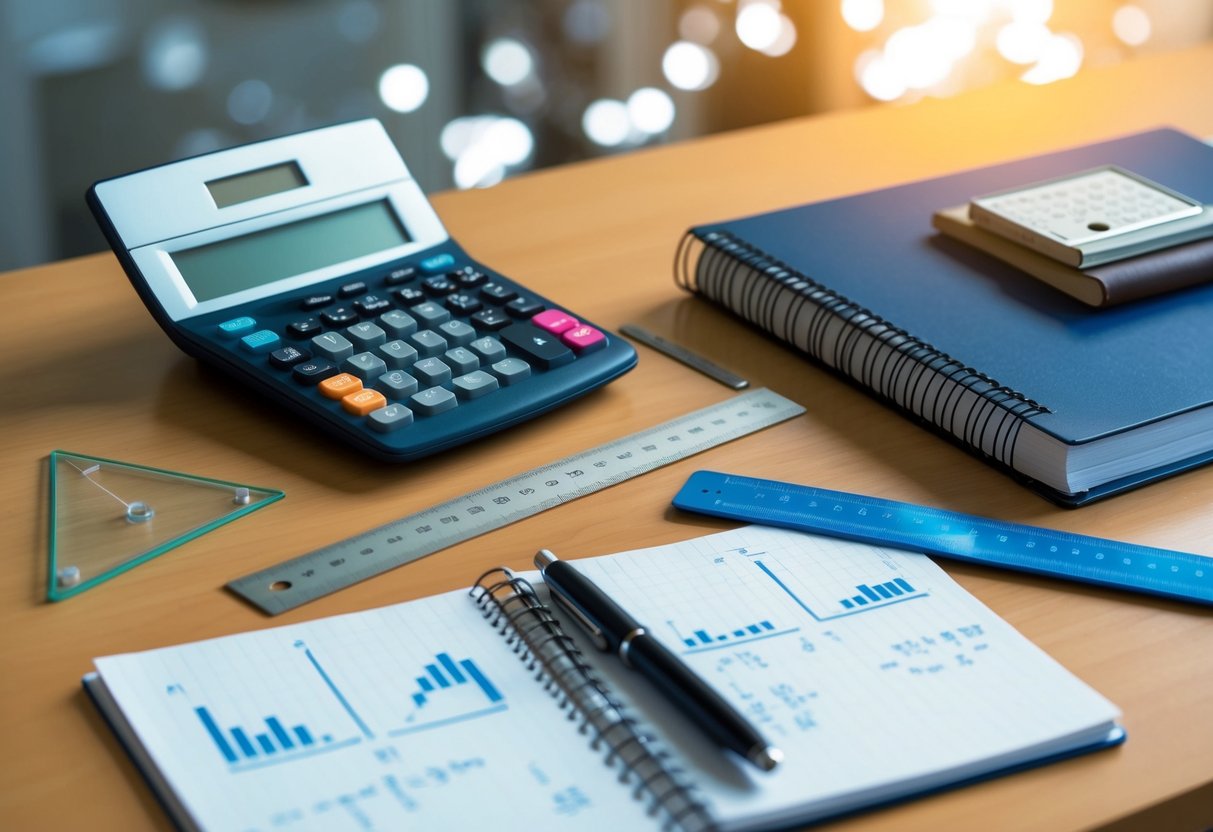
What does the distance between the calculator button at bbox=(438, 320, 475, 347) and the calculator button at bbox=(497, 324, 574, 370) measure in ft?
0.06

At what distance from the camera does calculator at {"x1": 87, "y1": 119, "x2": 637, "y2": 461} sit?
0.74 meters

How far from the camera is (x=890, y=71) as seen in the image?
6.96 ft

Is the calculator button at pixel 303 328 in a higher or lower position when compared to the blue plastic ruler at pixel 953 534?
higher

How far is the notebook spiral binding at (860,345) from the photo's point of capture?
2.35 feet

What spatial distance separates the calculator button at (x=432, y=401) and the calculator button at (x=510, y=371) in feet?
0.11

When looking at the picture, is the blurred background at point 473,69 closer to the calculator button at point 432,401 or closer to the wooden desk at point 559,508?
the wooden desk at point 559,508

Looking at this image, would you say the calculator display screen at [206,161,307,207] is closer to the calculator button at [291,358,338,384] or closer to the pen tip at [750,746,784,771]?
the calculator button at [291,358,338,384]

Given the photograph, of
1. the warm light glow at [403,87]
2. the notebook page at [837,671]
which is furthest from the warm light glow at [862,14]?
the notebook page at [837,671]

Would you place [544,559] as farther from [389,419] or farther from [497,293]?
[497,293]

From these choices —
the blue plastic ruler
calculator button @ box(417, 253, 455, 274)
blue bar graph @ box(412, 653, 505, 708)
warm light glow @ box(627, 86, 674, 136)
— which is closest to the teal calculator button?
calculator button @ box(417, 253, 455, 274)

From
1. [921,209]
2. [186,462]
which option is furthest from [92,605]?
[921,209]

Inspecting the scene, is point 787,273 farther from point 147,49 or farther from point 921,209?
point 147,49

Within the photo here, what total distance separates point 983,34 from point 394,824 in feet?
6.04

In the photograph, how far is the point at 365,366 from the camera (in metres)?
0.75
